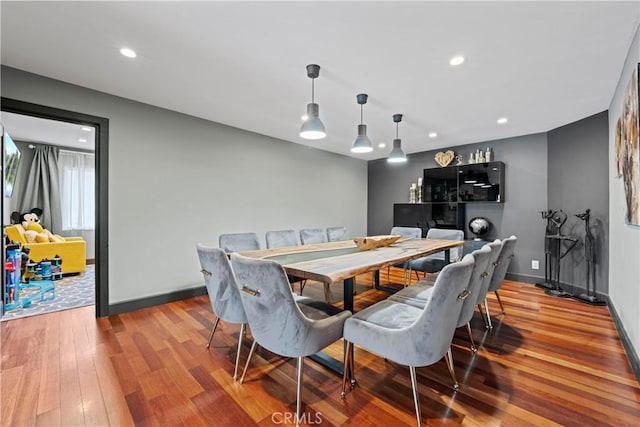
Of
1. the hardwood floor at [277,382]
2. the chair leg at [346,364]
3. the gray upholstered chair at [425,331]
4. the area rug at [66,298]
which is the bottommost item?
the hardwood floor at [277,382]

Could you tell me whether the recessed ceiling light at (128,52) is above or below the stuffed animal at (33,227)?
above

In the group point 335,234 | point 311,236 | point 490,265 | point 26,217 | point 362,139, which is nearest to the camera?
point 490,265

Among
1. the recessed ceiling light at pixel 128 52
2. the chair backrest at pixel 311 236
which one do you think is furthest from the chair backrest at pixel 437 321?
the recessed ceiling light at pixel 128 52

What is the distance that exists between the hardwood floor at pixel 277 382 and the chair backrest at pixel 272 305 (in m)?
0.42

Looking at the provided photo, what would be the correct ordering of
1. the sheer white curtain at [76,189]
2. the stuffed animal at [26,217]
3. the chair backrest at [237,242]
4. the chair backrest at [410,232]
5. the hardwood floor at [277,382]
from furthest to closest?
the sheer white curtain at [76,189], the stuffed animal at [26,217], the chair backrest at [410,232], the chair backrest at [237,242], the hardwood floor at [277,382]

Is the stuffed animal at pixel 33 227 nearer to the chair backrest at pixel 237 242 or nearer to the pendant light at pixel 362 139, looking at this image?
the chair backrest at pixel 237 242

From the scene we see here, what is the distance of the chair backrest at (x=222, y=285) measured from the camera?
1878mm

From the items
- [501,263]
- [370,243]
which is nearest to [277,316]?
[370,243]

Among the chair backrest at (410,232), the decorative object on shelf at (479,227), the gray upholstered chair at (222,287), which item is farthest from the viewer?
the decorative object on shelf at (479,227)

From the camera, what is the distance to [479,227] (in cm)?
476

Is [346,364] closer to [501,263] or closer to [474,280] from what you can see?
[474,280]

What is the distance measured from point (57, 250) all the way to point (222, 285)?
4.56 meters

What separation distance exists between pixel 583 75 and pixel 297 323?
3.29 metres

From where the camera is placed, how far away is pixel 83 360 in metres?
2.09
